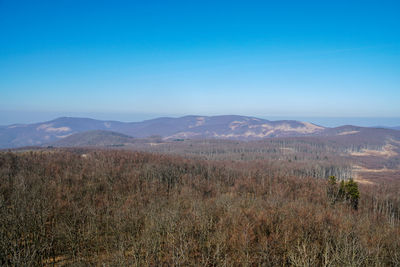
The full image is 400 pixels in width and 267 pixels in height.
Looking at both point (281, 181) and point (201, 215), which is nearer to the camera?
point (201, 215)

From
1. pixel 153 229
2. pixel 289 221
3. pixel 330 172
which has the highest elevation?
pixel 153 229

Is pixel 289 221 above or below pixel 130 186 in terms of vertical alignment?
above

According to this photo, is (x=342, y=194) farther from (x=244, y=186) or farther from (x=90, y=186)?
(x=90, y=186)

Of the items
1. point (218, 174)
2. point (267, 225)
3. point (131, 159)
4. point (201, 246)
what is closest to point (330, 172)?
point (218, 174)

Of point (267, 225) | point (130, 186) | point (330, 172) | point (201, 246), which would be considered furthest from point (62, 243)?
point (330, 172)

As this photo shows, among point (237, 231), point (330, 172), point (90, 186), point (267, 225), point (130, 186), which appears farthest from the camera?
point (330, 172)

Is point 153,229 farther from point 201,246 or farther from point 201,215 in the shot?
point 201,215

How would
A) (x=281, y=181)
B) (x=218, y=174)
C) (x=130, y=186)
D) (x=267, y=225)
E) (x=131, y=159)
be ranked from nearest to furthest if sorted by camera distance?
(x=267, y=225)
(x=130, y=186)
(x=281, y=181)
(x=218, y=174)
(x=131, y=159)
